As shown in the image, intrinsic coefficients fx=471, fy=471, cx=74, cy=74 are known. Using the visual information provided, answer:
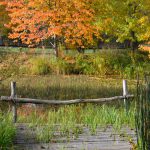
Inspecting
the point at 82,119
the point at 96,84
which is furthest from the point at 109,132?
the point at 96,84

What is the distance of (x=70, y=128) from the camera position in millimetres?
10430

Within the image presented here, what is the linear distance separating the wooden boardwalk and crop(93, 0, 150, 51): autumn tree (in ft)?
51.4

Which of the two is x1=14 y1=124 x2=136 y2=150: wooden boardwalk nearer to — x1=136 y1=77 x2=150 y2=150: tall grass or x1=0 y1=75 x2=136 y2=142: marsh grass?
x1=0 y1=75 x2=136 y2=142: marsh grass

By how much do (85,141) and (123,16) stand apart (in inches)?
690

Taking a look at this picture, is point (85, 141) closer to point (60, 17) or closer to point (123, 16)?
point (60, 17)

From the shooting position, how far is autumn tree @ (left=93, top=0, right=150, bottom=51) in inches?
1008

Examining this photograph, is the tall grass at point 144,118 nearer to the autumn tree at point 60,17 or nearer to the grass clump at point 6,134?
the grass clump at point 6,134

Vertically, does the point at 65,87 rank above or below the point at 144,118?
below

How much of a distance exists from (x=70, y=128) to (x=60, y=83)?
11689 millimetres

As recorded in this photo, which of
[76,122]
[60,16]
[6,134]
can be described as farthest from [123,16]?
[6,134]

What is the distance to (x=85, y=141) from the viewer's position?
956 cm

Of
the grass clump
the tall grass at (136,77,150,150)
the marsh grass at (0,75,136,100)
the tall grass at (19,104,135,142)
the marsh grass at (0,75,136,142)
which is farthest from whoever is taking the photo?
the marsh grass at (0,75,136,100)

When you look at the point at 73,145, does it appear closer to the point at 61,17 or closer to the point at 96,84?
the point at 96,84

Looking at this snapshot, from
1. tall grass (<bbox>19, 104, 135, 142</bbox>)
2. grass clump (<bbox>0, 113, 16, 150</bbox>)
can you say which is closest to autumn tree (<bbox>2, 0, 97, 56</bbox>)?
tall grass (<bbox>19, 104, 135, 142</bbox>)
